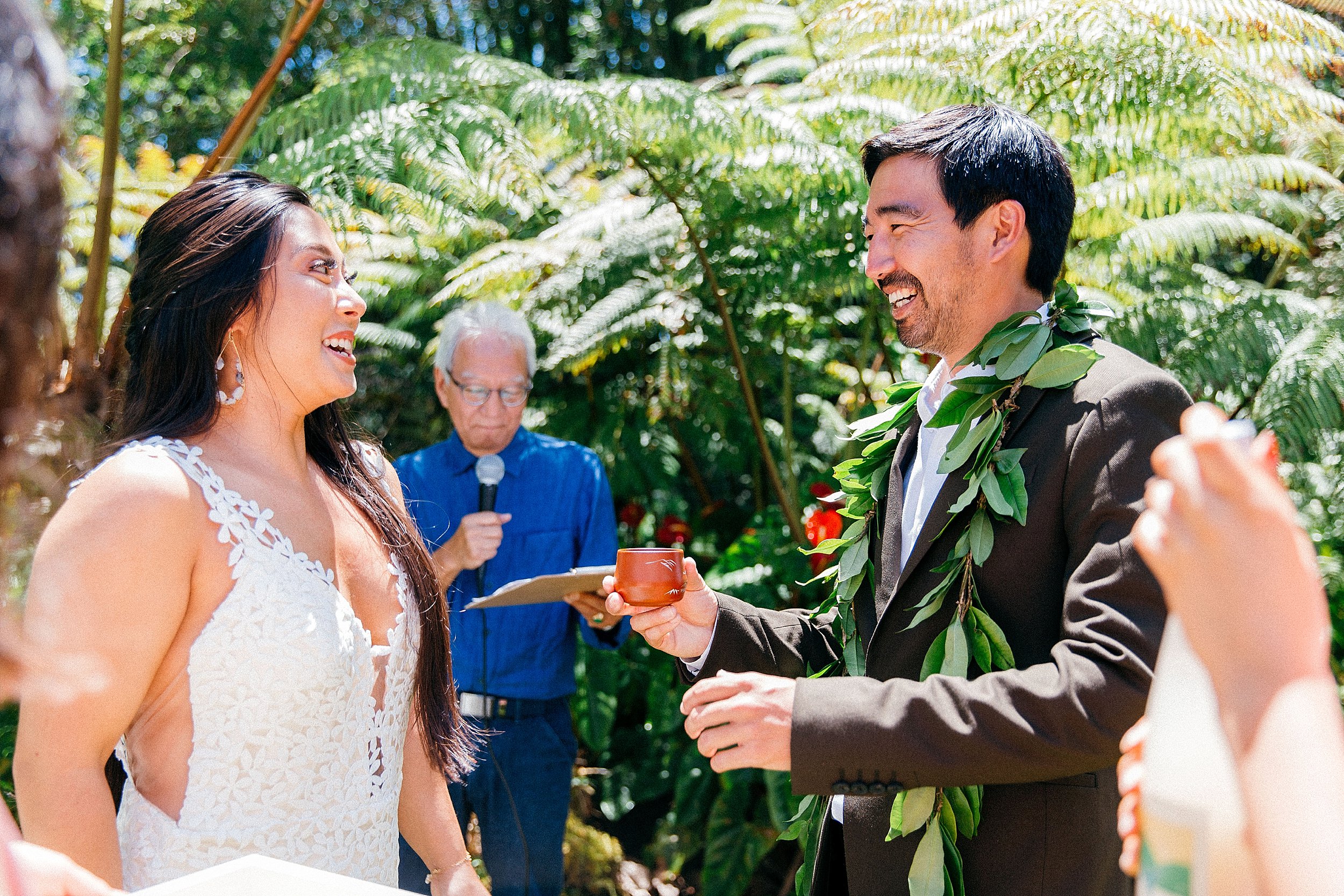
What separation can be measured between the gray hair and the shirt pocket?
560 millimetres

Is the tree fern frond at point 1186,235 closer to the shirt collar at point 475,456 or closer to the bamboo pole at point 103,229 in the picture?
the shirt collar at point 475,456

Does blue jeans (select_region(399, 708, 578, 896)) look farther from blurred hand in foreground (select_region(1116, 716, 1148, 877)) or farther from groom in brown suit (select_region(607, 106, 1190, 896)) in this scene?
blurred hand in foreground (select_region(1116, 716, 1148, 877))

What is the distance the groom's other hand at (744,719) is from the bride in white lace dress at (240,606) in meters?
0.72

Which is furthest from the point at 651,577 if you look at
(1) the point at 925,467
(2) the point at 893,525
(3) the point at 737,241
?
(3) the point at 737,241

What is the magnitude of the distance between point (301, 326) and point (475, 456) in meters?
1.60

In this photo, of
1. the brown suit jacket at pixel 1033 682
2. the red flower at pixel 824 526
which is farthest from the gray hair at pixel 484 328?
the brown suit jacket at pixel 1033 682

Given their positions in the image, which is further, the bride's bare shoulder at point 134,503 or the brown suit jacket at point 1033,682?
the bride's bare shoulder at point 134,503

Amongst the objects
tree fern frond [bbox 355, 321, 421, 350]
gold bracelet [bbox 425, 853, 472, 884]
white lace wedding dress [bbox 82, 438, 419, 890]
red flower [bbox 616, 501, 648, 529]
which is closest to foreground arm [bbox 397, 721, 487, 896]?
gold bracelet [bbox 425, 853, 472, 884]

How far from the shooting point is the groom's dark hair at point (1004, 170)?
1.91 metres

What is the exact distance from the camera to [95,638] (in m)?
1.55

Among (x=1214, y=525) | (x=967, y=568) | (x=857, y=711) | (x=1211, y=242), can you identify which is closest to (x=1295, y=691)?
(x=1214, y=525)

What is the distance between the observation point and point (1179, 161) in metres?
3.88

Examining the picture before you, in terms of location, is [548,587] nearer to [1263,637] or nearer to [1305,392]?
[1263,637]

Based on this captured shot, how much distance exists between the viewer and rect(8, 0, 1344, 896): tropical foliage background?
132 inches
